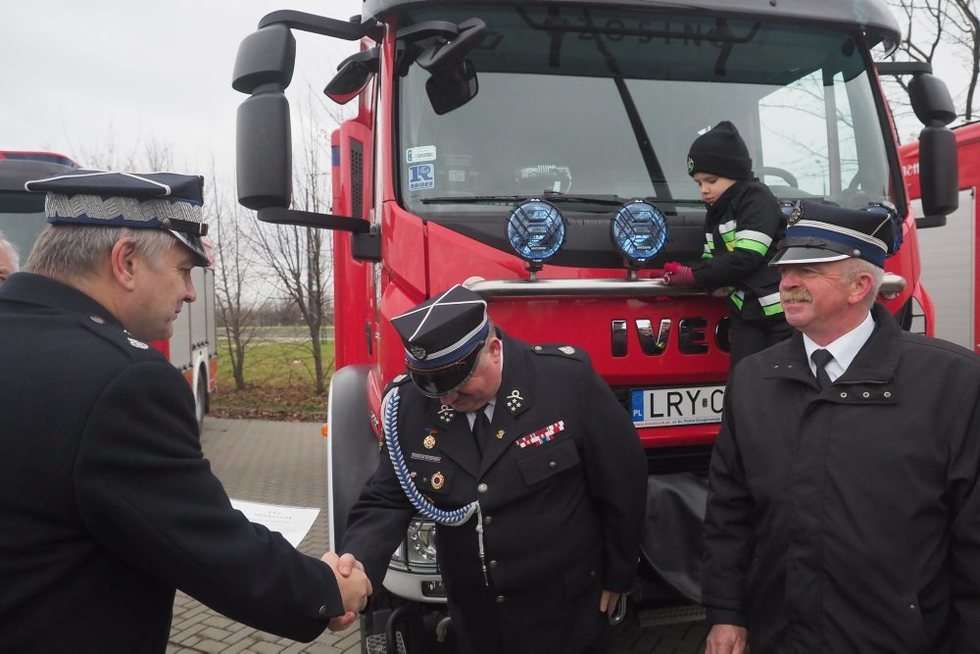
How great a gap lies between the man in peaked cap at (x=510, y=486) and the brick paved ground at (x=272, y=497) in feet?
3.33

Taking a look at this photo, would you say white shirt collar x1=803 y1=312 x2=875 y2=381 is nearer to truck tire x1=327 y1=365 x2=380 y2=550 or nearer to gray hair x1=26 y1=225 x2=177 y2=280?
truck tire x1=327 y1=365 x2=380 y2=550

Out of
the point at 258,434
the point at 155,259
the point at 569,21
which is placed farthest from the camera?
the point at 258,434

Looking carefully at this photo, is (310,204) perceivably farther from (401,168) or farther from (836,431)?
(836,431)

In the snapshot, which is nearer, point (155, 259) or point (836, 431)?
point (155, 259)

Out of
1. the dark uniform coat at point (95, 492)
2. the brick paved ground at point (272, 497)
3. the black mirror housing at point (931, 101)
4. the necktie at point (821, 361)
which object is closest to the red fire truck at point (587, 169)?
the black mirror housing at point (931, 101)

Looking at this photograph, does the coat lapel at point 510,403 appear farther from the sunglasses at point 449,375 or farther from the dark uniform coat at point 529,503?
the sunglasses at point 449,375

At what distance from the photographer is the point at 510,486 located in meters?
2.03

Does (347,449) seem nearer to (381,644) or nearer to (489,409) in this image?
(381,644)

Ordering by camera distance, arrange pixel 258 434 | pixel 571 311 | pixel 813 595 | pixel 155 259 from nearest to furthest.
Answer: pixel 155 259, pixel 813 595, pixel 571 311, pixel 258 434

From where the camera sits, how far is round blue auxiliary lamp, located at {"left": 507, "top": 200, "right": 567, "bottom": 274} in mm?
2518

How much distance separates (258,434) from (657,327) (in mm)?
9521

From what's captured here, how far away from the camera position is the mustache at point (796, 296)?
198 cm

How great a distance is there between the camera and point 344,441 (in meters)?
2.91

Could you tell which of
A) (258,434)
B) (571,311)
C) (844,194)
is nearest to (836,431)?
(571,311)
